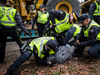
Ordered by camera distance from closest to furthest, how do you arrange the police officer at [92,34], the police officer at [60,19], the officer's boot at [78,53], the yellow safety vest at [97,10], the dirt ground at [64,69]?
1. the dirt ground at [64,69]
2. the police officer at [92,34]
3. the police officer at [60,19]
4. the officer's boot at [78,53]
5. the yellow safety vest at [97,10]

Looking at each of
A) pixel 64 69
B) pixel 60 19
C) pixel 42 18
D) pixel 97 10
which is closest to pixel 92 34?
pixel 60 19

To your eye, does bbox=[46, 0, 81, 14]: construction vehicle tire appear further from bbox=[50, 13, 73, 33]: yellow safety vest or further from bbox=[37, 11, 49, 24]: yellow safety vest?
bbox=[50, 13, 73, 33]: yellow safety vest

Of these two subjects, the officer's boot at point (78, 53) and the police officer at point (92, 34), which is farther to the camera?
the officer's boot at point (78, 53)

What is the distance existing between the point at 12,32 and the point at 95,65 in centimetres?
265

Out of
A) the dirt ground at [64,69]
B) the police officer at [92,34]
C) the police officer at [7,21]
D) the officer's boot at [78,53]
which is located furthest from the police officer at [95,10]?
the police officer at [7,21]

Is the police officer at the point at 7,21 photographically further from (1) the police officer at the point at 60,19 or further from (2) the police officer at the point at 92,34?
(2) the police officer at the point at 92,34

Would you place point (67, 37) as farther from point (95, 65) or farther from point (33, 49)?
point (33, 49)

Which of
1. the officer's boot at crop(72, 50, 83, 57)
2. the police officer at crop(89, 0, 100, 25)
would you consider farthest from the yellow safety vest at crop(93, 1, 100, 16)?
the officer's boot at crop(72, 50, 83, 57)

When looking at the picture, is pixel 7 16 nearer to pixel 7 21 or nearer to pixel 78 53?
pixel 7 21

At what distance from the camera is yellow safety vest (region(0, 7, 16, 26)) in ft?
7.18

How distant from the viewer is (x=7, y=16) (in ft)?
7.30

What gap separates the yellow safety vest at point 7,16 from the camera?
2.19 m

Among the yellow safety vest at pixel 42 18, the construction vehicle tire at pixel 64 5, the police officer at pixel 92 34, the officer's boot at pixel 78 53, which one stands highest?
the construction vehicle tire at pixel 64 5

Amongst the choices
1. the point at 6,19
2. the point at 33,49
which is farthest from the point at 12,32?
the point at 33,49
